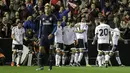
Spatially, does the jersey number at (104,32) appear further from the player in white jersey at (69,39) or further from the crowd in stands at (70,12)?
the player in white jersey at (69,39)

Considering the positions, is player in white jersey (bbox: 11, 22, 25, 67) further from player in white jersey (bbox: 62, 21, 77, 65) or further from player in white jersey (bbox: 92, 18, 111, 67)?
player in white jersey (bbox: 92, 18, 111, 67)

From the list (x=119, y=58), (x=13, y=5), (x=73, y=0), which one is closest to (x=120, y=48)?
(x=119, y=58)

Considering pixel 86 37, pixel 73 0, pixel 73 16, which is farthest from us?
pixel 73 0

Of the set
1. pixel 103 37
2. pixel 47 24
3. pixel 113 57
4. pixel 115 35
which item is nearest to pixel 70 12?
pixel 115 35

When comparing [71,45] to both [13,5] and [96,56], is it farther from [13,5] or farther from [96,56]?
[13,5]

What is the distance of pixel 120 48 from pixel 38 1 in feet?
18.4

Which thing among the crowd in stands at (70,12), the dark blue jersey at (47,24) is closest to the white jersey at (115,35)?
the crowd in stands at (70,12)

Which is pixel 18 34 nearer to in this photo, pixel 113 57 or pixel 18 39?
pixel 18 39

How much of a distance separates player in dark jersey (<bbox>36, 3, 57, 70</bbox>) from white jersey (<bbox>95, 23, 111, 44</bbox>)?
13.6 ft

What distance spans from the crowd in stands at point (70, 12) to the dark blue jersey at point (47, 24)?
4664 millimetres

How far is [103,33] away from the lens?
2053 centimetres

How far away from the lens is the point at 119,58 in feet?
74.0

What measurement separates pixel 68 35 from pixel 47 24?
226 inches

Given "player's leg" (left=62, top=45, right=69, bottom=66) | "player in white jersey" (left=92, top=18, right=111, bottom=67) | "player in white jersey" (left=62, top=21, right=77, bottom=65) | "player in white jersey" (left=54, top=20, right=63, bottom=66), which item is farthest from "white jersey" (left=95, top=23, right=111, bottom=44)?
"player's leg" (left=62, top=45, right=69, bottom=66)
